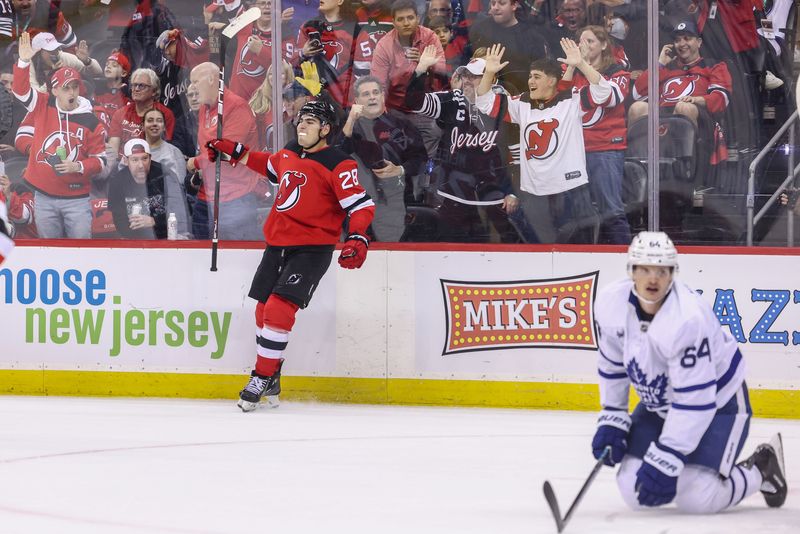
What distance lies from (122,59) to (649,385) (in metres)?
4.01

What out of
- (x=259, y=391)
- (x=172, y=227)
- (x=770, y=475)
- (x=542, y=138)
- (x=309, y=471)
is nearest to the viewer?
(x=770, y=475)

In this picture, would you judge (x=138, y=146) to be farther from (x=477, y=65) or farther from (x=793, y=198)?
(x=793, y=198)

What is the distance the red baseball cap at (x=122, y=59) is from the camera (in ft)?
21.4

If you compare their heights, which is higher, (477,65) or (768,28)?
(768,28)

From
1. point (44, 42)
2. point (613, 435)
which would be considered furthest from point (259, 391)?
point (613, 435)

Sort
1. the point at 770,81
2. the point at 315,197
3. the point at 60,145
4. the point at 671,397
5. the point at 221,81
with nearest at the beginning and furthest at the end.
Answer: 1. the point at 671,397
2. the point at 315,197
3. the point at 770,81
4. the point at 221,81
5. the point at 60,145

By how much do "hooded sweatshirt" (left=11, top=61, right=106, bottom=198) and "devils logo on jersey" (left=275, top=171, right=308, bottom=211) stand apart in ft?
3.85

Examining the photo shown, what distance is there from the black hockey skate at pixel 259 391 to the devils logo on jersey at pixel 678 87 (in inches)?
88.5

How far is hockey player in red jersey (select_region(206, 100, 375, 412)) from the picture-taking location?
5785 mm

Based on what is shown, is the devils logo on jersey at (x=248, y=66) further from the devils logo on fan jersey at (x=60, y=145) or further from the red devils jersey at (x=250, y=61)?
the devils logo on fan jersey at (x=60, y=145)

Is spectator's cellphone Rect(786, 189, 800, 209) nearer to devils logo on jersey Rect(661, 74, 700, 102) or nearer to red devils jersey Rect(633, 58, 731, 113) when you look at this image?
red devils jersey Rect(633, 58, 731, 113)

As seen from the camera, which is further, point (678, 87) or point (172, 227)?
point (172, 227)

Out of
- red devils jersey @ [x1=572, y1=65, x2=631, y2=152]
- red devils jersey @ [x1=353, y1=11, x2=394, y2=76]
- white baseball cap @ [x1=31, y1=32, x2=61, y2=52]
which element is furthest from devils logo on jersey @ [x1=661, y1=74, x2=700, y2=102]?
white baseball cap @ [x1=31, y1=32, x2=61, y2=52]

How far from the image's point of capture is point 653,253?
327 centimetres
